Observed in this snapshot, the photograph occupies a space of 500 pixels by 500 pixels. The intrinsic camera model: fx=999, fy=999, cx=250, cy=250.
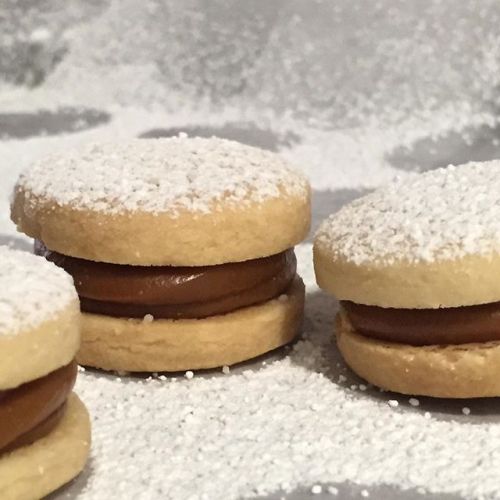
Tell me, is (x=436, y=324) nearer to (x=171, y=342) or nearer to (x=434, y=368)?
(x=434, y=368)

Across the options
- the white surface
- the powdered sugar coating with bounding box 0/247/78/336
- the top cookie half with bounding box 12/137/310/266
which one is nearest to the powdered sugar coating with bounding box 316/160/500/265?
the top cookie half with bounding box 12/137/310/266

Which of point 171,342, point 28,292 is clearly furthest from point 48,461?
point 171,342

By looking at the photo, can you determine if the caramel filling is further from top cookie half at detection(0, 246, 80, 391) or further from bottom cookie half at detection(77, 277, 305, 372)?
top cookie half at detection(0, 246, 80, 391)

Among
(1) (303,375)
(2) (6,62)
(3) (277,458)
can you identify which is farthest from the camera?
(2) (6,62)

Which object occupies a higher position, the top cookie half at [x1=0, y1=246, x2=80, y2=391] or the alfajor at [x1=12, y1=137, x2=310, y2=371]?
the top cookie half at [x1=0, y1=246, x2=80, y2=391]

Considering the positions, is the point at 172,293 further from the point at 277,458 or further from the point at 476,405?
the point at 476,405

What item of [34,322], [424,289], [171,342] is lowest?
[171,342]

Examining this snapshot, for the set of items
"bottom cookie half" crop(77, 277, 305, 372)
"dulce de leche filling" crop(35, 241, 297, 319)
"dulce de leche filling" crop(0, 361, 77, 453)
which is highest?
"dulce de leche filling" crop(0, 361, 77, 453)

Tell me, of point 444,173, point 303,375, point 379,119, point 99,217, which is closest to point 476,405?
point 303,375
